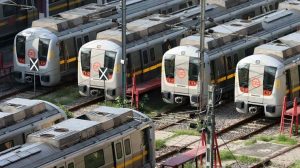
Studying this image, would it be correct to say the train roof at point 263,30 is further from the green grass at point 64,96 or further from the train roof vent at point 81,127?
the train roof vent at point 81,127

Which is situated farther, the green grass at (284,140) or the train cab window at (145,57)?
the train cab window at (145,57)

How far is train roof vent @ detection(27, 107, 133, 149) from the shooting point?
33844mm

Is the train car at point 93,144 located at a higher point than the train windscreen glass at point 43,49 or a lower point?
higher

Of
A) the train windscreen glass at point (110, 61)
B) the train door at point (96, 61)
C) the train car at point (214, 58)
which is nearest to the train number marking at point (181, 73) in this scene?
the train car at point (214, 58)

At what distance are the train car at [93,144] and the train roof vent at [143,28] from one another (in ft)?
39.8

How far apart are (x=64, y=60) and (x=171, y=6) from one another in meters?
8.93

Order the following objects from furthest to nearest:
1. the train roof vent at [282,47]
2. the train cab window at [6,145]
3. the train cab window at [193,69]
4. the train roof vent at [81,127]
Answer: the train cab window at [193,69] < the train roof vent at [282,47] < the train cab window at [6,145] < the train roof vent at [81,127]

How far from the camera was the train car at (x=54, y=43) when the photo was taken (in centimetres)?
4966

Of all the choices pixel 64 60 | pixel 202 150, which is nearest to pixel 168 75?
pixel 64 60

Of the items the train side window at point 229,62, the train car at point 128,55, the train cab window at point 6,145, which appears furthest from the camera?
the train side window at point 229,62

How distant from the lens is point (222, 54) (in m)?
47.3

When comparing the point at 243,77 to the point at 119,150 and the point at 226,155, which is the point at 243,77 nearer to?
the point at 226,155

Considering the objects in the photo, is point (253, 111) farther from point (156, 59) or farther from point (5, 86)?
point (5, 86)

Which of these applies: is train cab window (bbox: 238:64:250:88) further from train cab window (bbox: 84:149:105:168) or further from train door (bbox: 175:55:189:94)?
train cab window (bbox: 84:149:105:168)
